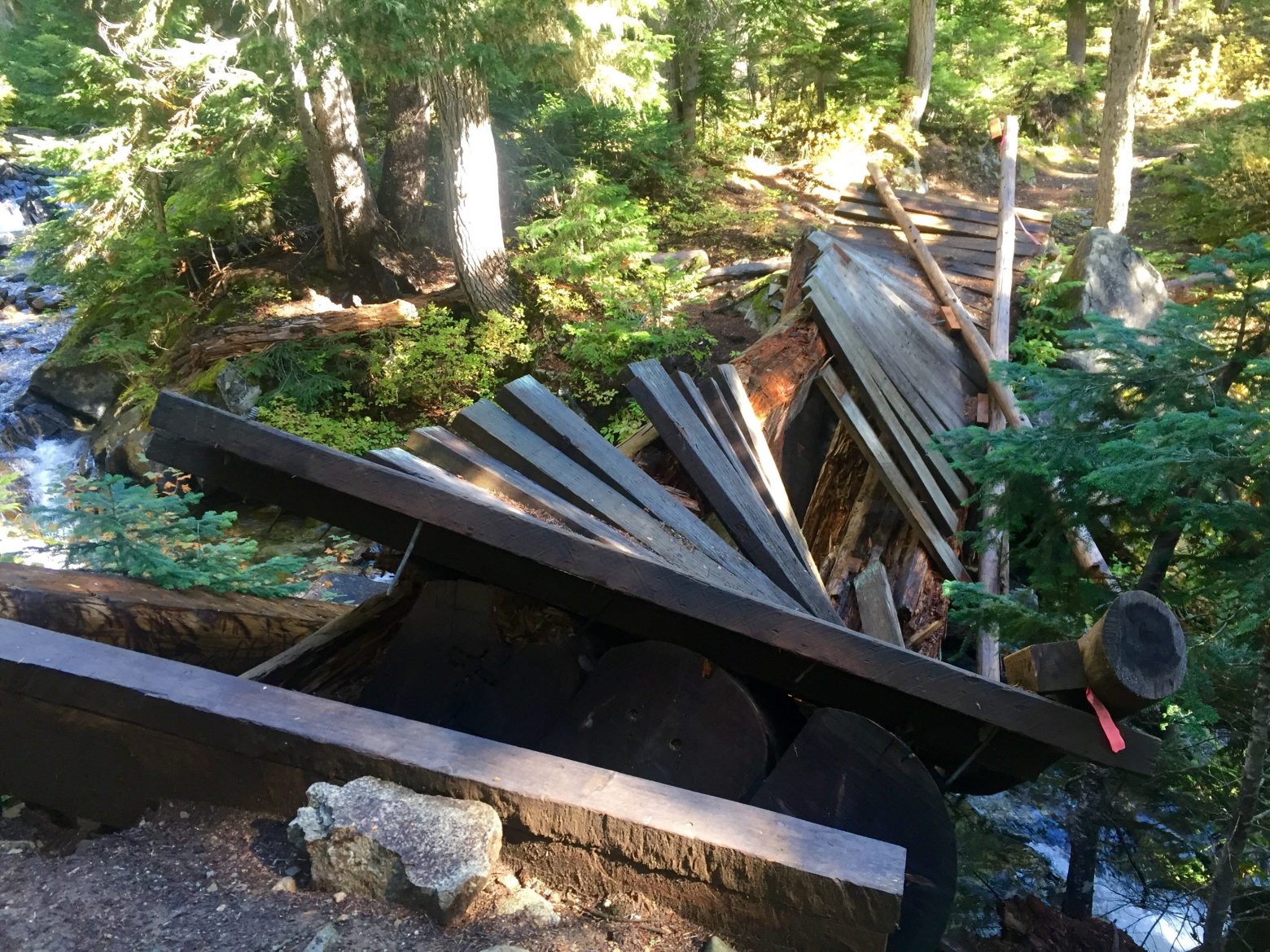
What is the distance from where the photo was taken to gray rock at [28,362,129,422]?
13.8 metres

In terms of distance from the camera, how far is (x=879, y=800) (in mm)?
3010

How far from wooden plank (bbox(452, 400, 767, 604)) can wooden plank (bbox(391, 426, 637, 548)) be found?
9 centimetres

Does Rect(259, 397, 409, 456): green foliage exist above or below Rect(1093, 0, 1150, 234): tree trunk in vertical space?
below

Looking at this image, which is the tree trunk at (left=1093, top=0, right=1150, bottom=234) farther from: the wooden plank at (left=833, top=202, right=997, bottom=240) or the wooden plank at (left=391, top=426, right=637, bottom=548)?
the wooden plank at (left=391, top=426, right=637, bottom=548)

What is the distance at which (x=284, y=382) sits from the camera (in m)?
11.7

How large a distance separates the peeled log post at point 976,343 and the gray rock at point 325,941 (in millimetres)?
3859

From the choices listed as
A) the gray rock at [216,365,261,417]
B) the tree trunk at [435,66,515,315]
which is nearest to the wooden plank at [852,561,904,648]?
the tree trunk at [435,66,515,315]

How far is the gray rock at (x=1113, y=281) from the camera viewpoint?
988 centimetres

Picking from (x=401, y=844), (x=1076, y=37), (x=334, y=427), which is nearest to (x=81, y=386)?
(x=334, y=427)

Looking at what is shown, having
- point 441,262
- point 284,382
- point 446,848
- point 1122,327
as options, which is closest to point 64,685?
point 446,848

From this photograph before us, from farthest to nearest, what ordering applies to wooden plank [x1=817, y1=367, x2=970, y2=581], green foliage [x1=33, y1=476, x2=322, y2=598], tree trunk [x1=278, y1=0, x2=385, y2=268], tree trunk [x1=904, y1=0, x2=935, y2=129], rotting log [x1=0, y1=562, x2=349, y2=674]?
tree trunk [x1=904, y1=0, x2=935, y2=129] < tree trunk [x1=278, y1=0, x2=385, y2=268] < wooden plank [x1=817, y1=367, x2=970, y2=581] < green foliage [x1=33, y1=476, x2=322, y2=598] < rotting log [x1=0, y1=562, x2=349, y2=674]

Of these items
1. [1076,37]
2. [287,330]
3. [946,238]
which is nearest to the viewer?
[946,238]

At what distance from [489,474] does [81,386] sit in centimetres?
1324

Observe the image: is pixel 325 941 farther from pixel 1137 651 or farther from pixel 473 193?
pixel 473 193
